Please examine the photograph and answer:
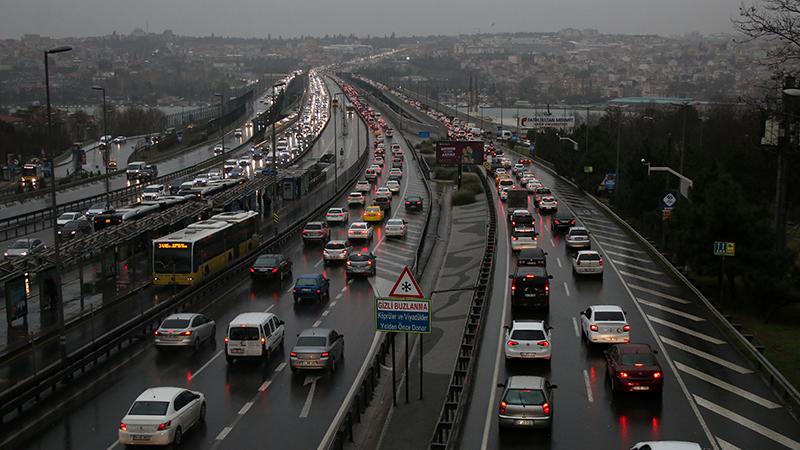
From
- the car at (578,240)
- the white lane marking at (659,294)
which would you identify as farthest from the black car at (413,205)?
the white lane marking at (659,294)

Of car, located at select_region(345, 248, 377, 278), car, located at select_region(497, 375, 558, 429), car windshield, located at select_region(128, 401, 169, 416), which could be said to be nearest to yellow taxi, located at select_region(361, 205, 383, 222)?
car, located at select_region(345, 248, 377, 278)

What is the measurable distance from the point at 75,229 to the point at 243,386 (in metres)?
30.6

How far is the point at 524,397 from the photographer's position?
1809 cm

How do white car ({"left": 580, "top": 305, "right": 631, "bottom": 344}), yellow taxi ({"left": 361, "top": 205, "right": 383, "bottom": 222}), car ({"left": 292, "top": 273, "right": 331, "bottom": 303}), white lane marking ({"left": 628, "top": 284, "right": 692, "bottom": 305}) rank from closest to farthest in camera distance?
white car ({"left": 580, "top": 305, "right": 631, "bottom": 344}), white lane marking ({"left": 628, "top": 284, "right": 692, "bottom": 305}), car ({"left": 292, "top": 273, "right": 331, "bottom": 303}), yellow taxi ({"left": 361, "top": 205, "right": 383, "bottom": 222})

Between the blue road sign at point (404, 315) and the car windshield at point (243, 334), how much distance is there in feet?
17.6

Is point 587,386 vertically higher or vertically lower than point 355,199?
higher

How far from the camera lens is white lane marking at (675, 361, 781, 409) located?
66.5 ft

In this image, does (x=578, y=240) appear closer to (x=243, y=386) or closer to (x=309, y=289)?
(x=309, y=289)

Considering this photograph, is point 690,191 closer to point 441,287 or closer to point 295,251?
point 441,287

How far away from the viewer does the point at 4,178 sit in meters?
92.8

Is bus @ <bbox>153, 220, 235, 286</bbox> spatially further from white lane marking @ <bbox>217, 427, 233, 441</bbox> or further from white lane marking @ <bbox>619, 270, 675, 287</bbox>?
white lane marking @ <bbox>619, 270, 675, 287</bbox>

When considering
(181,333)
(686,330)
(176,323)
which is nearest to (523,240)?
(686,330)

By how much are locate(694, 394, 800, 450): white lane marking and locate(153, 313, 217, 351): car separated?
14039mm

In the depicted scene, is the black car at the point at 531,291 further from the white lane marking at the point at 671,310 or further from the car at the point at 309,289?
the car at the point at 309,289
